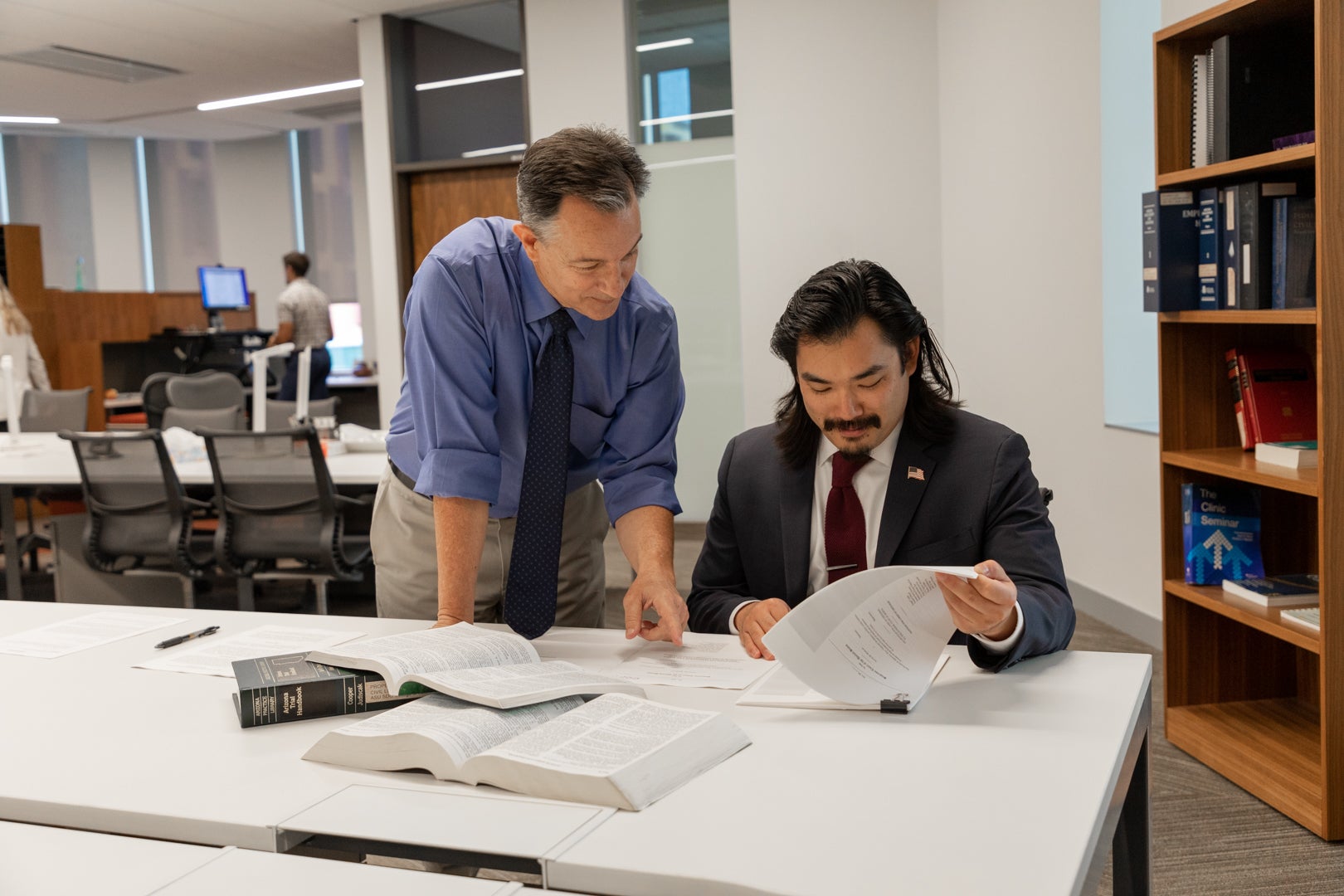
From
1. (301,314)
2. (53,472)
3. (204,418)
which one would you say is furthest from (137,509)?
(301,314)

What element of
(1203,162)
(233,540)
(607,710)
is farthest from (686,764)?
(233,540)

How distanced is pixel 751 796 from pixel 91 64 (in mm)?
8762

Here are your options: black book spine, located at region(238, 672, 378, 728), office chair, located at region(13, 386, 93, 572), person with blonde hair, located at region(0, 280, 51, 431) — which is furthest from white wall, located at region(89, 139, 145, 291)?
black book spine, located at region(238, 672, 378, 728)

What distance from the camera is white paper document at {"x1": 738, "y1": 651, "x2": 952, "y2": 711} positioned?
142 centimetres

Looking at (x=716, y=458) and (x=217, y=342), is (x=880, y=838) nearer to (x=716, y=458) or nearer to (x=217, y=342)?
(x=716, y=458)

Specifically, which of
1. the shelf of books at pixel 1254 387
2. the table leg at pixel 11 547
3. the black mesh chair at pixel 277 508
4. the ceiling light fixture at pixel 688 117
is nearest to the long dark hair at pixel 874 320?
the shelf of books at pixel 1254 387

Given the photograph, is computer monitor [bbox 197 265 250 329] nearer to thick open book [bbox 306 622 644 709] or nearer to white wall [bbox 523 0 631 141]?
white wall [bbox 523 0 631 141]

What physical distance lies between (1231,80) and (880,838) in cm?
244

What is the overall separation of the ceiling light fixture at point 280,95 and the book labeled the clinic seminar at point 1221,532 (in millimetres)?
7525

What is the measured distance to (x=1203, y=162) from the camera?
286cm

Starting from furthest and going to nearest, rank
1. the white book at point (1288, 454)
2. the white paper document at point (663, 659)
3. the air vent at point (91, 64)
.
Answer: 1. the air vent at point (91, 64)
2. the white book at point (1288, 454)
3. the white paper document at point (663, 659)

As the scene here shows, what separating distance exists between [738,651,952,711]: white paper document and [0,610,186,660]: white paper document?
1.11 m

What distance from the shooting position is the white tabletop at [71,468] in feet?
13.6

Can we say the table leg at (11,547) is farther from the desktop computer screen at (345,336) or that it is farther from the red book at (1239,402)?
the desktop computer screen at (345,336)
